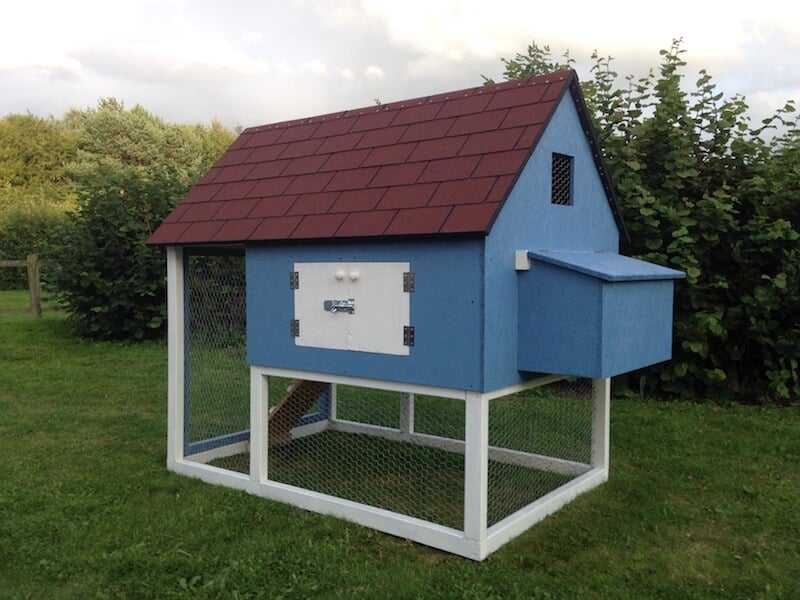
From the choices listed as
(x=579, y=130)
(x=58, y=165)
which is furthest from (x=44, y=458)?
(x=58, y=165)

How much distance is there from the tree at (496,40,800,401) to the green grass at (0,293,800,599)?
2.95 ft

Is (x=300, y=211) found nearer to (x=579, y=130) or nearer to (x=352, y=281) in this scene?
(x=352, y=281)

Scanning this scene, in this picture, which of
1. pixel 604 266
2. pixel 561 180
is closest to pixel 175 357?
pixel 561 180

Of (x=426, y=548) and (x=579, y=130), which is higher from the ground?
(x=579, y=130)

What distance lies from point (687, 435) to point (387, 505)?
2.76 metres

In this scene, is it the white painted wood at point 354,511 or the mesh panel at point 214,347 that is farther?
the mesh panel at point 214,347

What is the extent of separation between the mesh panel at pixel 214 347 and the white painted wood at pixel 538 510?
2412 mm

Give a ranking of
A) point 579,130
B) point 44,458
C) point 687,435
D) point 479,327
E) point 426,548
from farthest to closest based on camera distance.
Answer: point 687,435 < point 44,458 < point 579,130 < point 426,548 < point 479,327

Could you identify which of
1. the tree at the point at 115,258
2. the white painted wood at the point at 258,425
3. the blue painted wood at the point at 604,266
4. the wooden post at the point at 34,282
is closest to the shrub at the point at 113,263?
the tree at the point at 115,258

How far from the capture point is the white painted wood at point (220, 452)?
4996 mm

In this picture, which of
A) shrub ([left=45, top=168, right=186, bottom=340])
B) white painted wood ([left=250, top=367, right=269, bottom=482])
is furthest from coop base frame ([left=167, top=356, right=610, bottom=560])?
shrub ([left=45, top=168, right=186, bottom=340])

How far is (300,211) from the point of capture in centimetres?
407

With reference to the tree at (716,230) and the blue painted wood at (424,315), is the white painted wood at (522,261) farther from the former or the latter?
the tree at (716,230)

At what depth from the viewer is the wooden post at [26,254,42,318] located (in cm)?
1095
